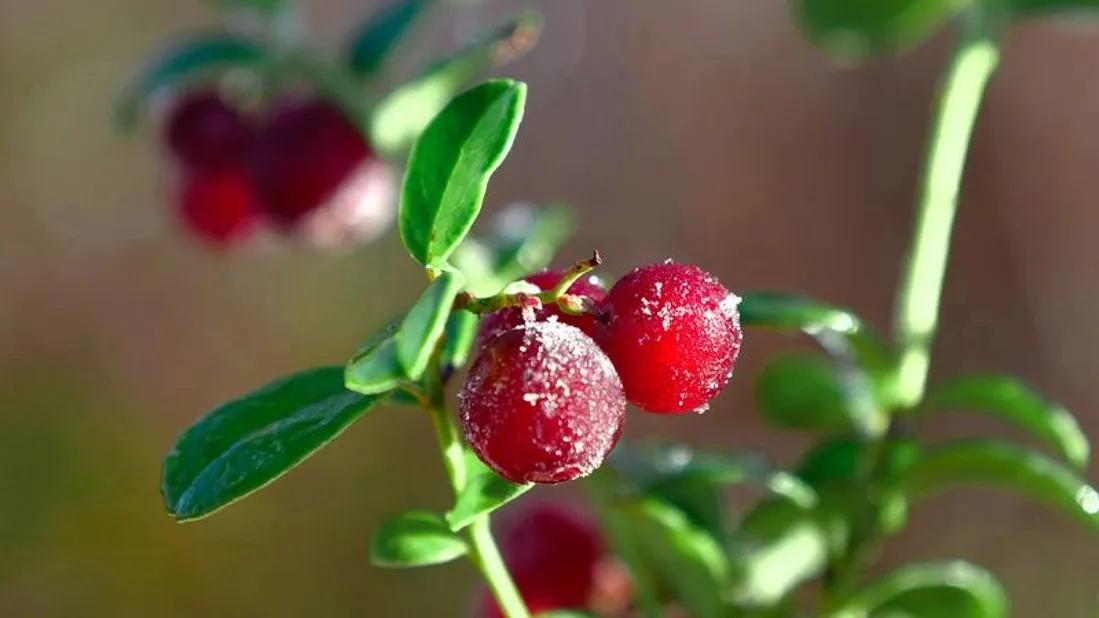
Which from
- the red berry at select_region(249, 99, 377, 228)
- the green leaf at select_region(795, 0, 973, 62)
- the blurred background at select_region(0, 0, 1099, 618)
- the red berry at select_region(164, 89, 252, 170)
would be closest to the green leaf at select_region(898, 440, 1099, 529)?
the green leaf at select_region(795, 0, 973, 62)

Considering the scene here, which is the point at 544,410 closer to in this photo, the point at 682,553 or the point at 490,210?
the point at 682,553

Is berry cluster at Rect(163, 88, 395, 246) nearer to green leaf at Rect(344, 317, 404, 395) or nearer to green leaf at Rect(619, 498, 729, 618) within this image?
green leaf at Rect(619, 498, 729, 618)

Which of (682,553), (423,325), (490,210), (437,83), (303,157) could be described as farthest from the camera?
(490,210)

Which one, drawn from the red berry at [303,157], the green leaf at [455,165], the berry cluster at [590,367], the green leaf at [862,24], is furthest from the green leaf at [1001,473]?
the red berry at [303,157]

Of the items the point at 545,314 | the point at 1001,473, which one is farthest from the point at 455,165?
the point at 1001,473

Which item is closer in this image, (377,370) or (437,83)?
(377,370)

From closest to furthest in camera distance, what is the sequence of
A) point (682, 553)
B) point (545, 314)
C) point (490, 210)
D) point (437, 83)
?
point (545, 314) < point (682, 553) < point (437, 83) < point (490, 210)

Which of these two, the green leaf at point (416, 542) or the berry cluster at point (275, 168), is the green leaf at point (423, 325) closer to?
the green leaf at point (416, 542)

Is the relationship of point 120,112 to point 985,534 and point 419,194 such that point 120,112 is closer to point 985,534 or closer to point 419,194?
point 419,194
